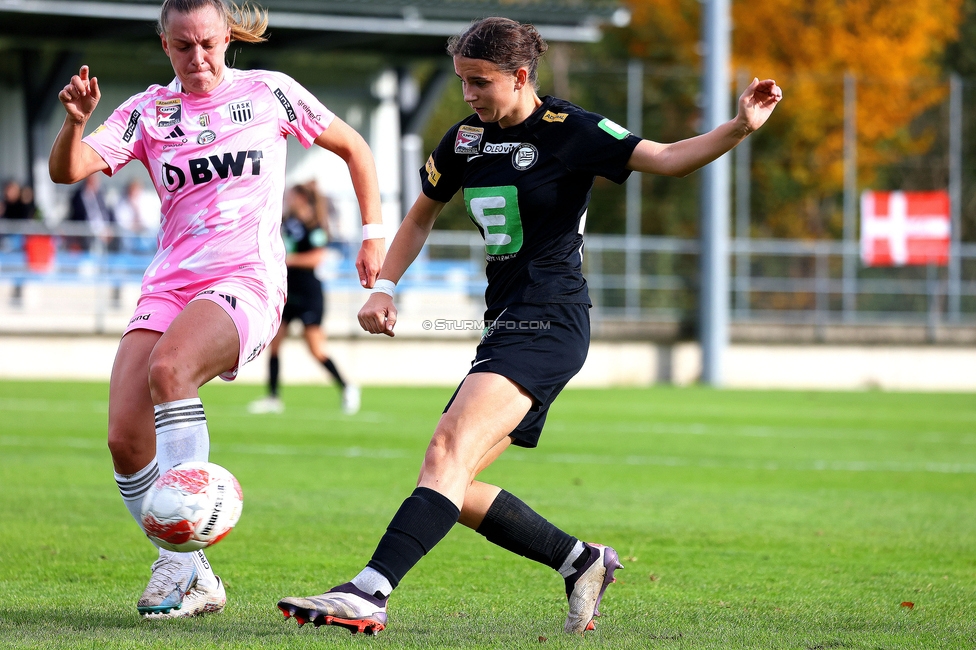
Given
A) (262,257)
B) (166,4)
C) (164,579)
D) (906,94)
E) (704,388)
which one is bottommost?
(704,388)

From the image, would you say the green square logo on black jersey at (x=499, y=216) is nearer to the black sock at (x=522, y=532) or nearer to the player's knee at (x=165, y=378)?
the black sock at (x=522, y=532)

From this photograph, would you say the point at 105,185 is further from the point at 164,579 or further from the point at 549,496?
the point at 164,579

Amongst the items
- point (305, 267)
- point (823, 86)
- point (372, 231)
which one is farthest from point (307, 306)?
point (823, 86)

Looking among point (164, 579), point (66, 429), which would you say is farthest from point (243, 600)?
point (66, 429)

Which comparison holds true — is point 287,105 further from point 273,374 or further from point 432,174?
point 273,374

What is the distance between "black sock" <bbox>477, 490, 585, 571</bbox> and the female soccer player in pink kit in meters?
1.02

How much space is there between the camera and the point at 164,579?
15.3 feet

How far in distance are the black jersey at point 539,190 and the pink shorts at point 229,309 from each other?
33.1 inches

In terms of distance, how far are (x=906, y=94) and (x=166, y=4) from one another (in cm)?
2659

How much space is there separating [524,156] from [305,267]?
9.85 metres

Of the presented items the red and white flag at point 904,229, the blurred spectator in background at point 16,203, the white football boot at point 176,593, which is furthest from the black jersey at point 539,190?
the red and white flag at point 904,229

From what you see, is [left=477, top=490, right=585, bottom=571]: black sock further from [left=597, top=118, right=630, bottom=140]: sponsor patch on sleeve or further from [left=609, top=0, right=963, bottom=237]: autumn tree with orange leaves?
[left=609, top=0, right=963, bottom=237]: autumn tree with orange leaves

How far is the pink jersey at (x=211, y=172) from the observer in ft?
15.7

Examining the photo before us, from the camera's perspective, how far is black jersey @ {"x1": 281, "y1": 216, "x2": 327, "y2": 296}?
45.8ft
